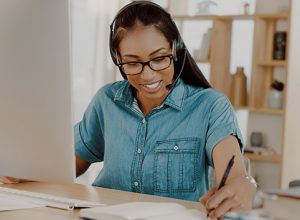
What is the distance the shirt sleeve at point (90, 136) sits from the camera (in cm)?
202

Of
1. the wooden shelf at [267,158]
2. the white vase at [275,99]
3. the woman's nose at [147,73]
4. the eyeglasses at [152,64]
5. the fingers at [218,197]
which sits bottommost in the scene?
the wooden shelf at [267,158]

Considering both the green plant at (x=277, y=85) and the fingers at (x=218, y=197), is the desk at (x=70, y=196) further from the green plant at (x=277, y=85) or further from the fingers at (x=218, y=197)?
the green plant at (x=277, y=85)

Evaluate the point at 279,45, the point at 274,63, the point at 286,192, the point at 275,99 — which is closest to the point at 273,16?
the point at 279,45

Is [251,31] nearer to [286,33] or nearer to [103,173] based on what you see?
[286,33]

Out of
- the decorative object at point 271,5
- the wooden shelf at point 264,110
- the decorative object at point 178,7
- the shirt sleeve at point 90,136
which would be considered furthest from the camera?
the decorative object at point 178,7

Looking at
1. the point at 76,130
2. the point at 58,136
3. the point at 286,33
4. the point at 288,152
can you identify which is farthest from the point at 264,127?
the point at 58,136

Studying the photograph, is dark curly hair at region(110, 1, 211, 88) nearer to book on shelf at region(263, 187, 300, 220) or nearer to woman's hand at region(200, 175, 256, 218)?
woman's hand at region(200, 175, 256, 218)

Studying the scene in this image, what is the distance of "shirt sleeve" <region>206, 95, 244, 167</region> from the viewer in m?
1.67

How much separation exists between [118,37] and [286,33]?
3215 mm

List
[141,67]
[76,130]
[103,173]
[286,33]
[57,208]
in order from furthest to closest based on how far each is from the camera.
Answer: [286,33], [76,130], [103,173], [141,67], [57,208]

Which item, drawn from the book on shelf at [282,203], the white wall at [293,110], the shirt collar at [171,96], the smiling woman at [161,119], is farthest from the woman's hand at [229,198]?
the white wall at [293,110]

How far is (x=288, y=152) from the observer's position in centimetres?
474

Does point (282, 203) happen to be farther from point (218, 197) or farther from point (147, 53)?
point (147, 53)

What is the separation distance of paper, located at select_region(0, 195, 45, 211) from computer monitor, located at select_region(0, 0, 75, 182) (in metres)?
0.12
